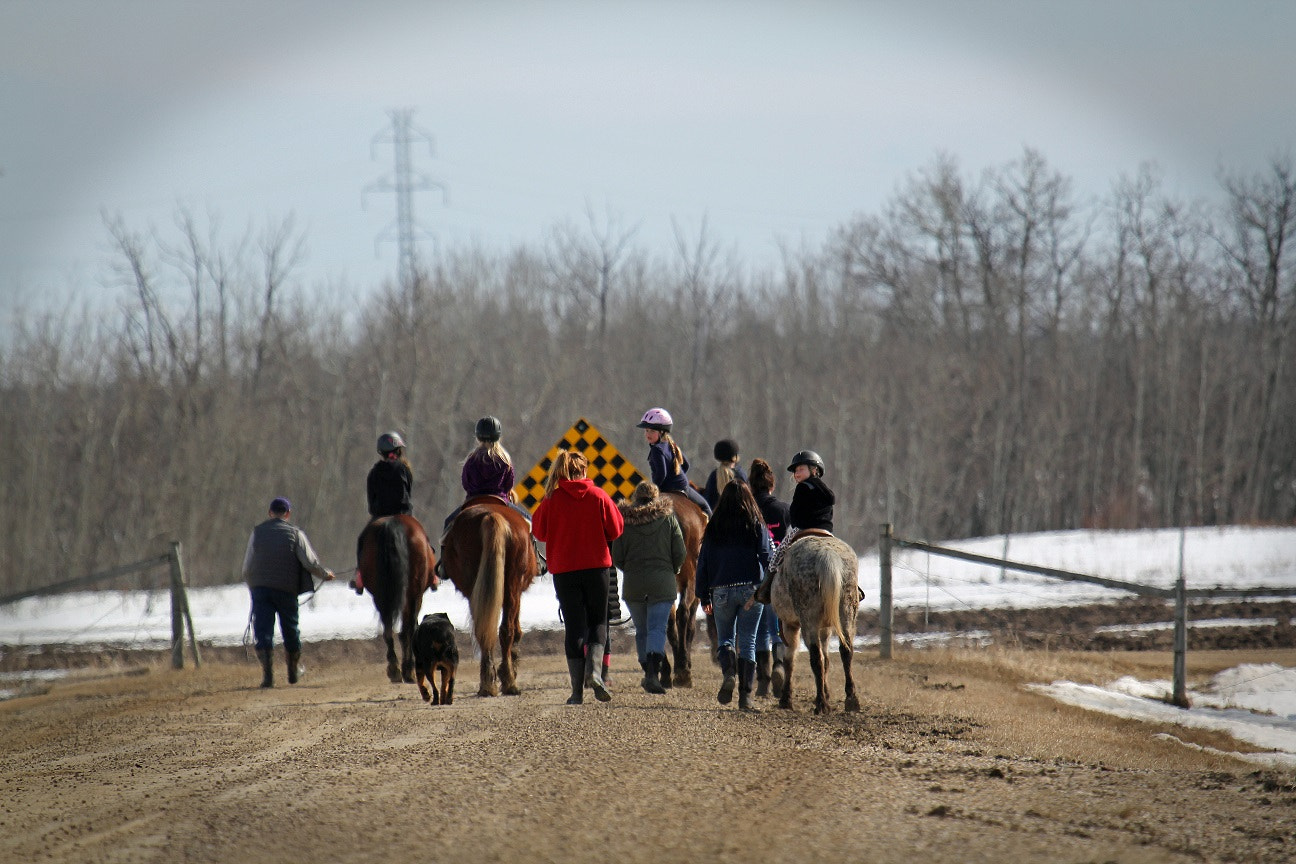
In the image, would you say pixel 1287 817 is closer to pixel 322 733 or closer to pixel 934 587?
pixel 322 733

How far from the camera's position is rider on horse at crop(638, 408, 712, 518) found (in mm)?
12984

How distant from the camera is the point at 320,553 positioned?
1375 inches

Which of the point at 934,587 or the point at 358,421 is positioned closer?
the point at 934,587

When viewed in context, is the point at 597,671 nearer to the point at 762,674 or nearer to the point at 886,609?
the point at 762,674

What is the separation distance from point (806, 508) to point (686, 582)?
2460mm

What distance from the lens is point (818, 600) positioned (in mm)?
10445

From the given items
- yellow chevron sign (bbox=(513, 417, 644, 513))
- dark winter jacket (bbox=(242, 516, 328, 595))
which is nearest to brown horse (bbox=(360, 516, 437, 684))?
dark winter jacket (bbox=(242, 516, 328, 595))

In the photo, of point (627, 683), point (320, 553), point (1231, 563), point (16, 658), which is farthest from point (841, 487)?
point (627, 683)

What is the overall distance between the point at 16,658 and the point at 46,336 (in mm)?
18171

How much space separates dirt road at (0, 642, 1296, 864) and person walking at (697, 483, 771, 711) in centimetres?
70

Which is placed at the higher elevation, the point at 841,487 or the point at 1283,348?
the point at 1283,348

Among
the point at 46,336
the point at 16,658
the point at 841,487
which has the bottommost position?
the point at 16,658

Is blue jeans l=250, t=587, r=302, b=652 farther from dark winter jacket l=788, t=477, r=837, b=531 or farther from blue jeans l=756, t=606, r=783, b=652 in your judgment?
dark winter jacket l=788, t=477, r=837, b=531

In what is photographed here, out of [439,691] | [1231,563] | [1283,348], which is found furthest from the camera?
[1283,348]
